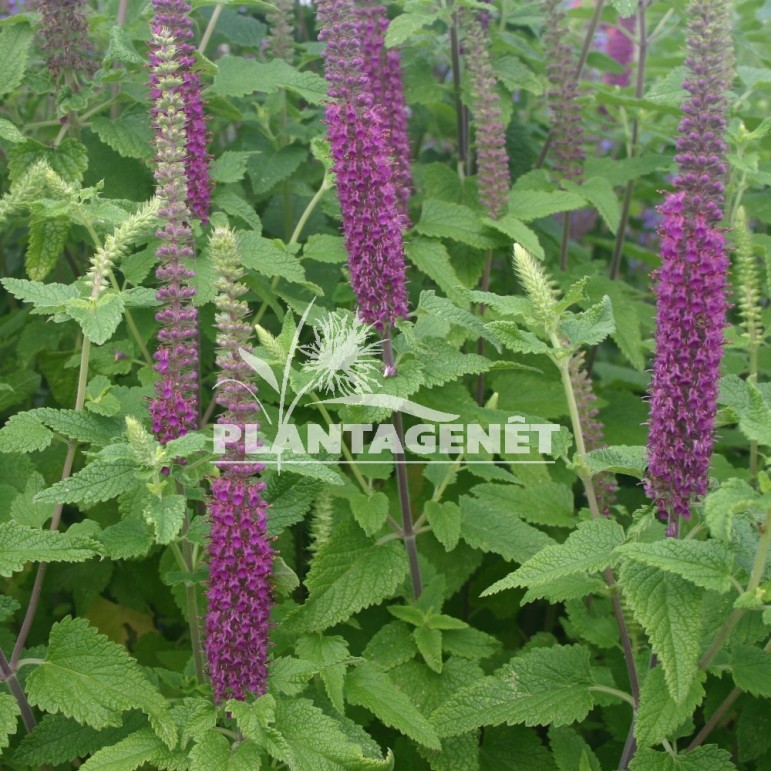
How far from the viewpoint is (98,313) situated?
7.06ft

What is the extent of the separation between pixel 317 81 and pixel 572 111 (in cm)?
110

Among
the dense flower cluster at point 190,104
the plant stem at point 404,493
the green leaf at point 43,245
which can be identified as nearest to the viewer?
→ the plant stem at point 404,493

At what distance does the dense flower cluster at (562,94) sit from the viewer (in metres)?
3.70

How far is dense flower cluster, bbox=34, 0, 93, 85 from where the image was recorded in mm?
3039

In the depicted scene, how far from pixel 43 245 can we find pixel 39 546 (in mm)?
1127

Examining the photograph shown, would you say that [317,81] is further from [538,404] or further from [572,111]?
[538,404]

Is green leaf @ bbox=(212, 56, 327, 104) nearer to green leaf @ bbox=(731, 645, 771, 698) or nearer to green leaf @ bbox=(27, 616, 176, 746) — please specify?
green leaf @ bbox=(27, 616, 176, 746)

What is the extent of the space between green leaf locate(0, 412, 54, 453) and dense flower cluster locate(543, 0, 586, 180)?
2.39 m

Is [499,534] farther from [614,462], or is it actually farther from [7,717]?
[7,717]

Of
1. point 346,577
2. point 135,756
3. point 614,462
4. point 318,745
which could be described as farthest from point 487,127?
point 135,756

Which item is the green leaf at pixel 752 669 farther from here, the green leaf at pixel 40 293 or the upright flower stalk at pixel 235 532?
the green leaf at pixel 40 293

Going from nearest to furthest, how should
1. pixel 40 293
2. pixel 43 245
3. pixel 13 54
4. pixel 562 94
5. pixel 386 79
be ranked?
1. pixel 40 293
2. pixel 43 245
3. pixel 13 54
4. pixel 386 79
5. pixel 562 94

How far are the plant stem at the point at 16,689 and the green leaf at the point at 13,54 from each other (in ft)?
5.71

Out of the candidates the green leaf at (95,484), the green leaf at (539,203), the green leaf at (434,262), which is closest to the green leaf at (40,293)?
the green leaf at (95,484)
